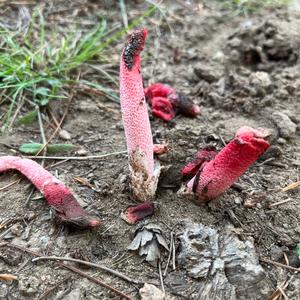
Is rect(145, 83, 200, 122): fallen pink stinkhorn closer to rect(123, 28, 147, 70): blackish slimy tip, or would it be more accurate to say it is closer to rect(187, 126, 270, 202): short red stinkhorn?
rect(187, 126, 270, 202): short red stinkhorn

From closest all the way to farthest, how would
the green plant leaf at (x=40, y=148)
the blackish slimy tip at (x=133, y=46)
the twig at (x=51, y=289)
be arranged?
the twig at (x=51, y=289), the blackish slimy tip at (x=133, y=46), the green plant leaf at (x=40, y=148)

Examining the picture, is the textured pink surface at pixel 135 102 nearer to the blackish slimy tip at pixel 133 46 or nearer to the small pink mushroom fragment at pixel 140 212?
the blackish slimy tip at pixel 133 46

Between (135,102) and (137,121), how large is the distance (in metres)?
0.12

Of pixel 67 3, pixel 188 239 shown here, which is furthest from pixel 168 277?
pixel 67 3

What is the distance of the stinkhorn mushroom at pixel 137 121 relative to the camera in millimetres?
2547

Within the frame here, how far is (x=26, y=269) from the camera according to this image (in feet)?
8.42

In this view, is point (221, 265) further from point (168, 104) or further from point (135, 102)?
point (168, 104)

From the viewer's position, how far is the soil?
8.54 feet

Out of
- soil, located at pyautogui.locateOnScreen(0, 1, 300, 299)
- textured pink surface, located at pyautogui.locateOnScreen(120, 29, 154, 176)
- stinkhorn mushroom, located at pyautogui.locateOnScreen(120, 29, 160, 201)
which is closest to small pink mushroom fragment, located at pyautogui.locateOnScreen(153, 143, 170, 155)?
soil, located at pyautogui.locateOnScreen(0, 1, 300, 299)

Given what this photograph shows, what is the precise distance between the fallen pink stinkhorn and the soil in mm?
77

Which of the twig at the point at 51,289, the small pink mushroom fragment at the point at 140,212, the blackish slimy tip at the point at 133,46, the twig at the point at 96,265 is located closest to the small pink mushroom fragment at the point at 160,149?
the small pink mushroom fragment at the point at 140,212

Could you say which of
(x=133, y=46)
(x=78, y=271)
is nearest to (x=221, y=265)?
(x=78, y=271)

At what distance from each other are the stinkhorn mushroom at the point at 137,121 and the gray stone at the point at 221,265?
406mm

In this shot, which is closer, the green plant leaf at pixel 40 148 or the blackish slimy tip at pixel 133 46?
the blackish slimy tip at pixel 133 46
